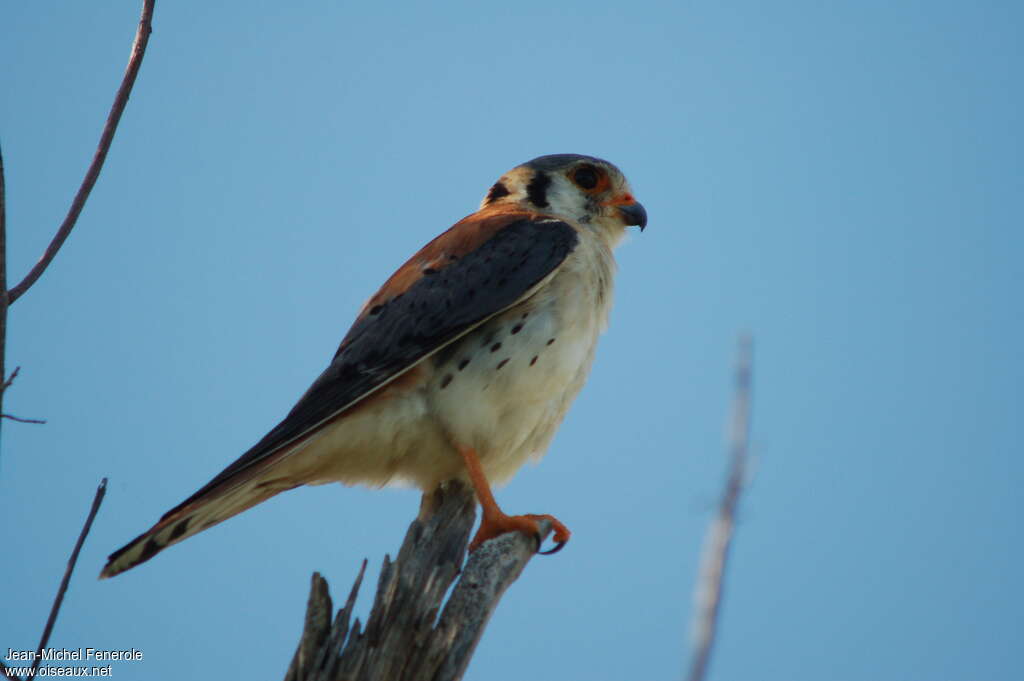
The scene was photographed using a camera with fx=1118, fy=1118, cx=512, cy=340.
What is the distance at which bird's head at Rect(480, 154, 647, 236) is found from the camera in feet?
17.1

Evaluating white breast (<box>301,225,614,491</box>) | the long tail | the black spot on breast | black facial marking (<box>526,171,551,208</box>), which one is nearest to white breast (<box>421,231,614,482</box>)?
white breast (<box>301,225,614,491</box>)

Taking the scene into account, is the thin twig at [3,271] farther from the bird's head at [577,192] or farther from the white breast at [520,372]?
the bird's head at [577,192]

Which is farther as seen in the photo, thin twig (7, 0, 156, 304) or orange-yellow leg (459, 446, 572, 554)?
orange-yellow leg (459, 446, 572, 554)

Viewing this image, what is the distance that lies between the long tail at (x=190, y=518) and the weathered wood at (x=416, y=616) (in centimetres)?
68

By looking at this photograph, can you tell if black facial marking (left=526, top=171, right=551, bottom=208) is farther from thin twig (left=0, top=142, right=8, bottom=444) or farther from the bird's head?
thin twig (left=0, top=142, right=8, bottom=444)

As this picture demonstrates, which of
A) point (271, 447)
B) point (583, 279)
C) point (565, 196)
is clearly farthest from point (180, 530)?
point (565, 196)

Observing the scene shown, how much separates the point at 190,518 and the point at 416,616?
101 cm

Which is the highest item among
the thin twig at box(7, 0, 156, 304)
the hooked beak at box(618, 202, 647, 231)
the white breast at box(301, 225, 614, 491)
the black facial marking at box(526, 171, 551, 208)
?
the black facial marking at box(526, 171, 551, 208)

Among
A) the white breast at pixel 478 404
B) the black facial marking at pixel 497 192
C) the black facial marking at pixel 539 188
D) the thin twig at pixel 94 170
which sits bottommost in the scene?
the thin twig at pixel 94 170

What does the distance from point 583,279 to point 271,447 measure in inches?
57.1

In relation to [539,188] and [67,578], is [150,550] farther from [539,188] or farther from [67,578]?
[539,188]

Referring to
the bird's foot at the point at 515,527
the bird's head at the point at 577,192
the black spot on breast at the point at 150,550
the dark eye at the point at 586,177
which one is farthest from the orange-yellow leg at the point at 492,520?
the dark eye at the point at 586,177

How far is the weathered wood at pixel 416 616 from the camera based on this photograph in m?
2.63

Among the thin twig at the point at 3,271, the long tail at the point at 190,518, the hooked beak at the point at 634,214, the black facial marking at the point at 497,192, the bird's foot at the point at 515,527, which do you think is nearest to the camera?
the thin twig at the point at 3,271
